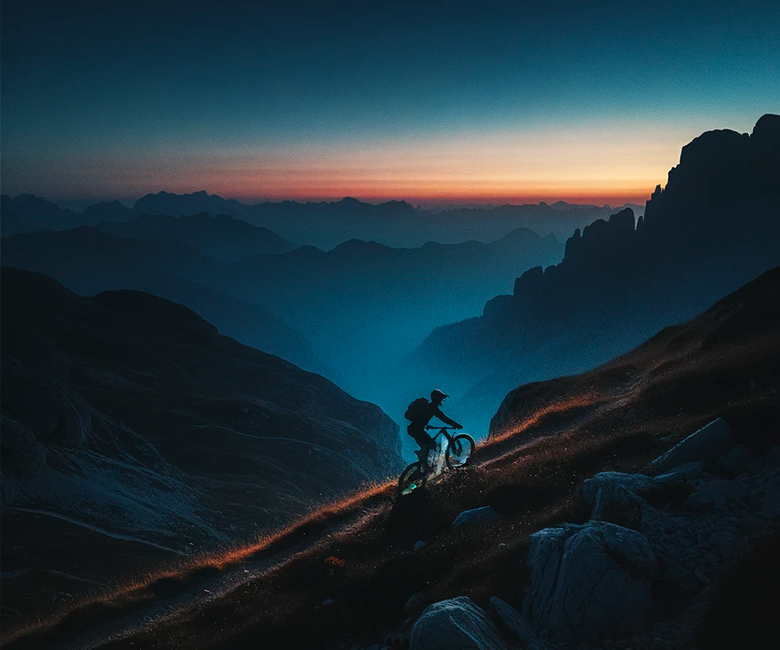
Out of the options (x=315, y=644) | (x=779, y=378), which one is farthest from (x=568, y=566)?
(x=779, y=378)

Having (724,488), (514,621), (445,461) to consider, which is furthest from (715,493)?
(445,461)

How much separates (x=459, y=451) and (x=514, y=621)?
11399mm

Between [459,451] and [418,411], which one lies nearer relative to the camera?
[418,411]

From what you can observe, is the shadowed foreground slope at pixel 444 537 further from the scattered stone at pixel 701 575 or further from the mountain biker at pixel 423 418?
the mountain biker at pixel 423 418

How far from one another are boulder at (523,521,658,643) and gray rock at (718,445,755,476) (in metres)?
2.93

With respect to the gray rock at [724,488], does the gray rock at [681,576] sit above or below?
below

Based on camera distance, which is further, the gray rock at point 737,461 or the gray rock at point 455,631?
the gray rock at point 737,461

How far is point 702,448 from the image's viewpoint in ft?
37.8

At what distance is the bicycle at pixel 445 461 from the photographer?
19.3 meters

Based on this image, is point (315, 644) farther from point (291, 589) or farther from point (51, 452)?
point (51, 452)

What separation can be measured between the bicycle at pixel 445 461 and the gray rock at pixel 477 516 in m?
3.94

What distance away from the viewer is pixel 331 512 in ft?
69.2

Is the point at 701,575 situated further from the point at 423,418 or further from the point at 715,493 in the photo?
the point at 423,418

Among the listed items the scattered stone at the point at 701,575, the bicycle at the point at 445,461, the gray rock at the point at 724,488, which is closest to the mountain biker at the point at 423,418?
the bicycle at the point at 445,461
